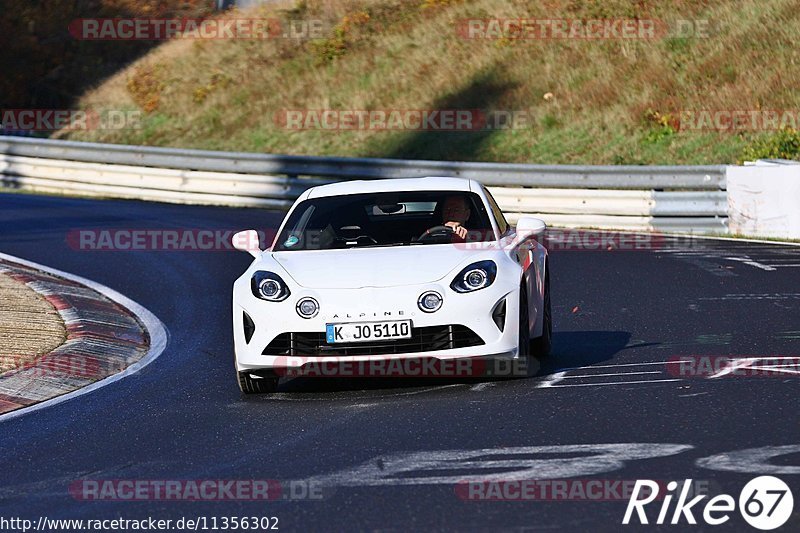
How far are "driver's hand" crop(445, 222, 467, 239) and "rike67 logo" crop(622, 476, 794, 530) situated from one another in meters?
3.87

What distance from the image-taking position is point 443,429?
7.46 m

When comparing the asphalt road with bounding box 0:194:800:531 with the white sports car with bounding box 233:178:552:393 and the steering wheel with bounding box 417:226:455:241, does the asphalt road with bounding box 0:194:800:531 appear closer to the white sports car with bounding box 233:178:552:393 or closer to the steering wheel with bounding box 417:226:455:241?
the white sports car with bounding box 233:178:552:393

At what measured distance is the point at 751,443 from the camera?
6.66 metres

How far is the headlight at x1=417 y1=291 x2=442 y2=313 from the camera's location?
28.0ft

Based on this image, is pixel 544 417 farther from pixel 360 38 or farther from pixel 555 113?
pixel 360 38

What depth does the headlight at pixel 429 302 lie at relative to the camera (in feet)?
28.0

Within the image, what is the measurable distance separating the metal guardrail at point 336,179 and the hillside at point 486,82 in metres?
3.70

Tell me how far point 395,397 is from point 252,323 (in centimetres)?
101

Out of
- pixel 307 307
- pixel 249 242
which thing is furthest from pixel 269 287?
pixel 249 242

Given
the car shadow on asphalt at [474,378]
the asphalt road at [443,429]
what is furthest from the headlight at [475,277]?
the asphalt road at [443,429]

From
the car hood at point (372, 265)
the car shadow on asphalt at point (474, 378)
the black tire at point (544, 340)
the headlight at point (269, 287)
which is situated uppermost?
the car hood at point (372, 265)

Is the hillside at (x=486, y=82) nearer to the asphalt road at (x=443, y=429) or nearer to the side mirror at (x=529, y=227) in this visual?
the asphalt road at (x=443, y=429)

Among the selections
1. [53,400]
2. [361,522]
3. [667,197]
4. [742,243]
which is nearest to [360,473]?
[361,522]

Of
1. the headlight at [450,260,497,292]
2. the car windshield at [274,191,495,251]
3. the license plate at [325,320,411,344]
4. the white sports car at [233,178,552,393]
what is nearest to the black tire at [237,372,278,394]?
the white sports car at [233,178,552,393]
